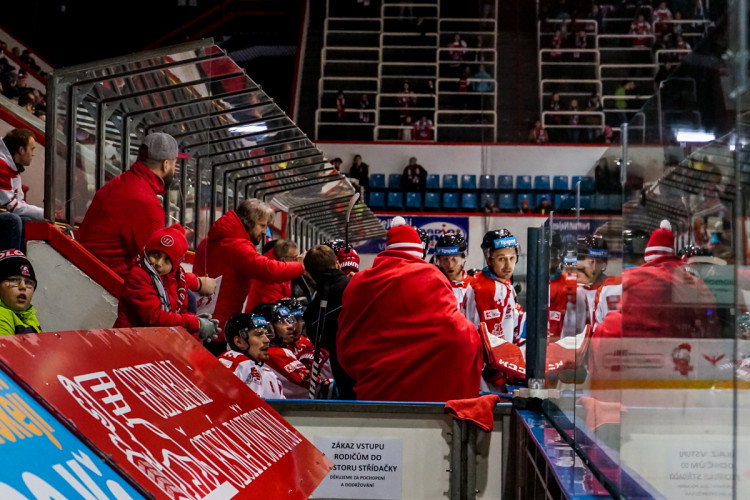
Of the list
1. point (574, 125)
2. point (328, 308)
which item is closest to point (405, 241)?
point (328, 308)

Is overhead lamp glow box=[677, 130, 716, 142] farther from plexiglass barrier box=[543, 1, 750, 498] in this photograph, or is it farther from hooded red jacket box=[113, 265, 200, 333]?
hooded red jacket box=[113, 265, 200, 333]

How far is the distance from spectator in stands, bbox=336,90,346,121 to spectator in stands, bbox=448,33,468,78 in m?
3.00

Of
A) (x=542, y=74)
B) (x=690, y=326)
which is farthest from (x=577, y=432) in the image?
(x=542, y=74)

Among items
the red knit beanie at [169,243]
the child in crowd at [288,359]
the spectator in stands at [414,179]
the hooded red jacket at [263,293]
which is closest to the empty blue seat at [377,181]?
the spectator in stands at [414,179]

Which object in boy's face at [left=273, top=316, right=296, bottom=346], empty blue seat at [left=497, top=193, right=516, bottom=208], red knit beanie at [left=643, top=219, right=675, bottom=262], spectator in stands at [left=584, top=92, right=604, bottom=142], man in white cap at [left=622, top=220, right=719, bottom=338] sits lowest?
boy's face at [left=273, top=316, right=296, bottom=346]

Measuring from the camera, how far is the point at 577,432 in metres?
2.58

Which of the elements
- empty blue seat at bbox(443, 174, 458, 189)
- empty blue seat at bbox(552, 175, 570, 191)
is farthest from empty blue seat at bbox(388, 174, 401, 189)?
empty blue seat at bbox(552, 175, 570, 191)

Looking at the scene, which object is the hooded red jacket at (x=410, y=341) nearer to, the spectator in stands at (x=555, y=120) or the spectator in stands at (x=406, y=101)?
the spectator in stands at (x=555, y=120)

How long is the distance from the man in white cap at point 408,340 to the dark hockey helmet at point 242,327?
0.86 m

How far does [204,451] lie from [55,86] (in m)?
4.38

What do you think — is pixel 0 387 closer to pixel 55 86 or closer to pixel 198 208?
pixel 55 86

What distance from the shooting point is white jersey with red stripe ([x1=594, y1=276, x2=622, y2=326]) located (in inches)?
73.1

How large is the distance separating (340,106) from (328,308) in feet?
55.4

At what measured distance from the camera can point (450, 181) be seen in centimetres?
1956
